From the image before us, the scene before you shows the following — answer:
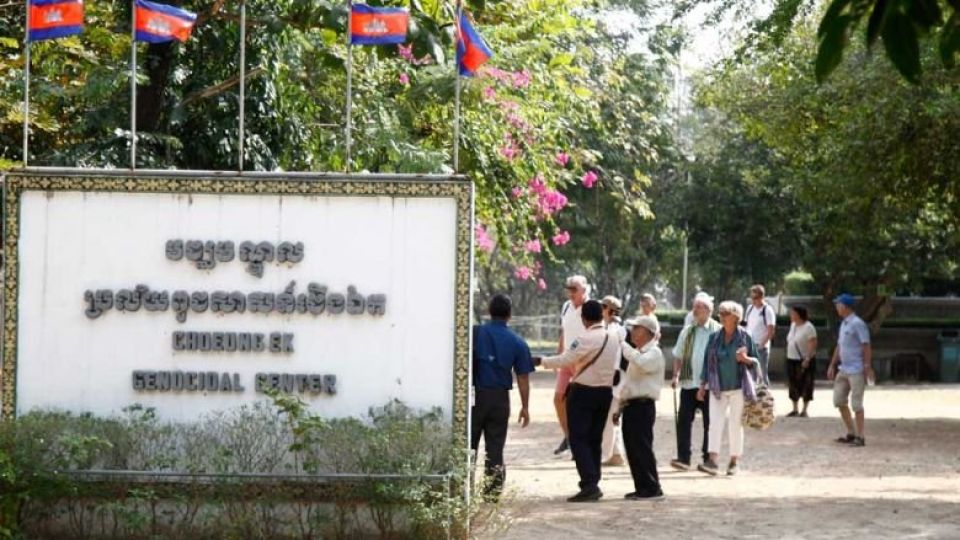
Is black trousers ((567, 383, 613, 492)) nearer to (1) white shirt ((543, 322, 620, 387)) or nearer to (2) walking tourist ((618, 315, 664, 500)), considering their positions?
(1) white shirt ((543, 322, 620, 387))

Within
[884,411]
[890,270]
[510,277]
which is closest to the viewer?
[884,411]

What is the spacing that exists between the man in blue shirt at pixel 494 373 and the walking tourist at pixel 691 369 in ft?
12.0

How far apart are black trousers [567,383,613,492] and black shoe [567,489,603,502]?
3 centimetres

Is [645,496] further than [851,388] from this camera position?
No

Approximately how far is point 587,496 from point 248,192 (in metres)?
4.04

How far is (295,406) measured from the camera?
11.7 m

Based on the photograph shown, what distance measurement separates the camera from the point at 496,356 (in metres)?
13.6

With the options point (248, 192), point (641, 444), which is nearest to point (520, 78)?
point (641, 444)

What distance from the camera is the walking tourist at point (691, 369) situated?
1700 centimetres

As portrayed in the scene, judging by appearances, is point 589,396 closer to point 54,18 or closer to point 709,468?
point 709,468

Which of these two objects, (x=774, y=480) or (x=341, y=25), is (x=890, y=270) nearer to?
(x=774, y=480)

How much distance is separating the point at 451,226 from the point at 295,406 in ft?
5.61

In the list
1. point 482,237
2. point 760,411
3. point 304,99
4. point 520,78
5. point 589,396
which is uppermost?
point 520,78

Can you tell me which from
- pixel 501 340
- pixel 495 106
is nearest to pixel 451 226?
pixel 501 340
